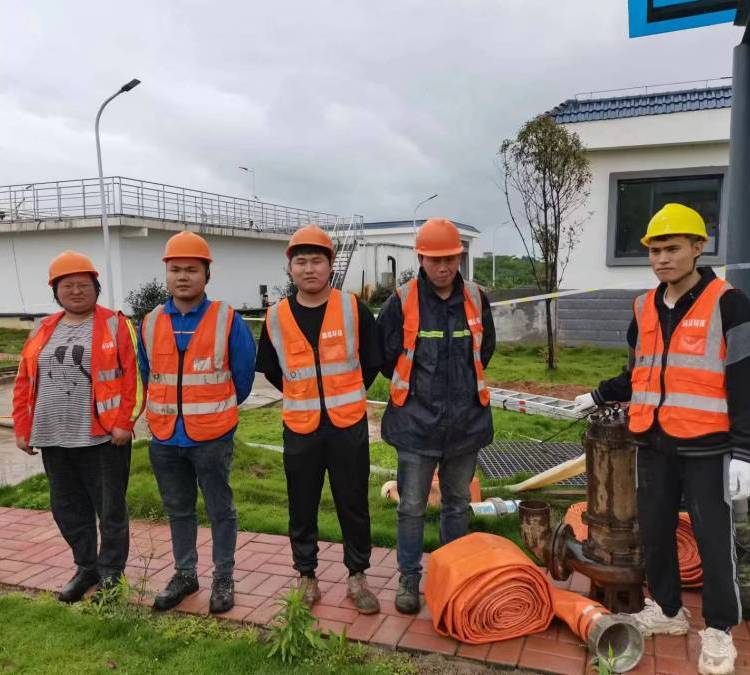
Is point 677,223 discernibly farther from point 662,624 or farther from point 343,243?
point 343,243

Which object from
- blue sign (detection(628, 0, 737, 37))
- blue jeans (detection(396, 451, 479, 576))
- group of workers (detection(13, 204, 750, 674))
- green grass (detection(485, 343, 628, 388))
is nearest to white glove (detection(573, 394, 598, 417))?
group of workers (detection(13, 204, 750, 674))

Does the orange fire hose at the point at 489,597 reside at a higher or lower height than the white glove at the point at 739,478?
lower

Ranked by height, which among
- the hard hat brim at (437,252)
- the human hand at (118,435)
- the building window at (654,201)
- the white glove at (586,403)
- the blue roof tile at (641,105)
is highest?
the blue roof tile at (641,105)

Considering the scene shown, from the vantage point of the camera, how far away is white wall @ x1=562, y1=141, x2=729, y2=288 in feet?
39.2

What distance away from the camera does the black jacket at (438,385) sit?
3.33 meters

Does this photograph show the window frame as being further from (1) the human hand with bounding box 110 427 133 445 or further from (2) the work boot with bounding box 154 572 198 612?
(1) the human hand with bounding box 110 427 133 445

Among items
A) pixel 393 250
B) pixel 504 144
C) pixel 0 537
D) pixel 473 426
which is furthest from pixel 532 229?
pixel 393 250

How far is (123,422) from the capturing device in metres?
3.48

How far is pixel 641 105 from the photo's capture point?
39.7 feet

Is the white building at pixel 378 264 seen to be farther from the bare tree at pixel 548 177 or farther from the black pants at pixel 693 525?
the black pants at pixel 693 525

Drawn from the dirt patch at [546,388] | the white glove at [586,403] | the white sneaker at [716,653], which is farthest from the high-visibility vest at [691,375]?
the dirt patch at [546,388]

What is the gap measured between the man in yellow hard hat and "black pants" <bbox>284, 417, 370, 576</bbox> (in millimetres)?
1400

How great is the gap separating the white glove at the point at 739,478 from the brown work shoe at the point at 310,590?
2168 millimetres

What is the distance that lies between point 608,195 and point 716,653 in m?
11.0
